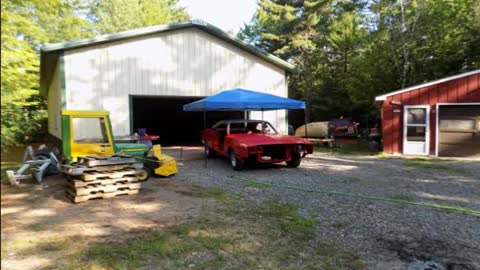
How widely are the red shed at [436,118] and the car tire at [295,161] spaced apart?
5818 mm

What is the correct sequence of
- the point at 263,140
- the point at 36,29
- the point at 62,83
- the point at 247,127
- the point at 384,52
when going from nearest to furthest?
the point at 36,29, the point at 263,140, the point at 247,127, the point at 62,83, the point at 384,52

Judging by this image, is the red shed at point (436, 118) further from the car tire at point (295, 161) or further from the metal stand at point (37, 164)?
the metal stand at point (37, 164)

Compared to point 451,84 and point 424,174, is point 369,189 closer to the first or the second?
point 424,174

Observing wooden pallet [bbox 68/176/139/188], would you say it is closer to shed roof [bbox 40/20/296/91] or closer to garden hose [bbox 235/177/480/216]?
garden hose [bbox 235/177/480/216]

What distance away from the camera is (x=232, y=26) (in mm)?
44188

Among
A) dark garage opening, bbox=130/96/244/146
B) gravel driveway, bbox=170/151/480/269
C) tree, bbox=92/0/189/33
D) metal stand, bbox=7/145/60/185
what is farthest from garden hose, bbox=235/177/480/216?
tree, bbox=92/0/189/33

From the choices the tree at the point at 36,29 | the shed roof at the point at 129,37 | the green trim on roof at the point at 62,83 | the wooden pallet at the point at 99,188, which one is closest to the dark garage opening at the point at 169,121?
the tree at the point at 36,29

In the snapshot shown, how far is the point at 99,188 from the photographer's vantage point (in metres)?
6.20

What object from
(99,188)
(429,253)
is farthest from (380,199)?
(99,188)

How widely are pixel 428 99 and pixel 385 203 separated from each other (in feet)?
29.1

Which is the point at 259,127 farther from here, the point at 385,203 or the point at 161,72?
the point at 385,203

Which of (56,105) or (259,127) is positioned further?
(56,105)

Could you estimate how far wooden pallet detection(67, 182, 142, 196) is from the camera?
19.7 ft

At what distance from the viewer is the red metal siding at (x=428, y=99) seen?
496 inches
